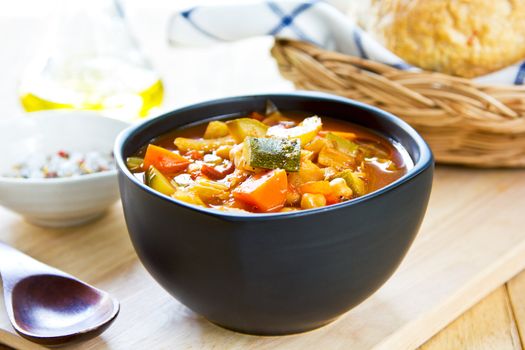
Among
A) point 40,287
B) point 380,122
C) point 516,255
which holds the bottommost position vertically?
point 516,255

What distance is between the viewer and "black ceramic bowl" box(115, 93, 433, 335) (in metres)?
1.27

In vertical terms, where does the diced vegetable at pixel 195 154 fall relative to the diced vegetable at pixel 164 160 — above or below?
below

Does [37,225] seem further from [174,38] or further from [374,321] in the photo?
[374,321]

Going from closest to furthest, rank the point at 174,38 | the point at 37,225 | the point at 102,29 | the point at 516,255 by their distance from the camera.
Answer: the point at 516,255
the point at 37,225
the point at 174,38
the point at 102,29

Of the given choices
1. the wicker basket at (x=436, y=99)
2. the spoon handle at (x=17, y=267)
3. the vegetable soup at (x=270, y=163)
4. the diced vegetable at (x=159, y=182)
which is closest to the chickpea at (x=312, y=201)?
the vegetable soup at (x=270, y=163)

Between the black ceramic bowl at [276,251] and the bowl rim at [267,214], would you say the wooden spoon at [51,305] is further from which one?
the bowl rim at [267,214]

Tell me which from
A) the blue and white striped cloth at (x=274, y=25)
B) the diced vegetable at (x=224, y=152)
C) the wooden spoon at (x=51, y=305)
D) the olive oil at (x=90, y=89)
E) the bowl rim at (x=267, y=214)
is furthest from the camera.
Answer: the olive oil at (x=90, y=89)

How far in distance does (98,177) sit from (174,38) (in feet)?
2.51

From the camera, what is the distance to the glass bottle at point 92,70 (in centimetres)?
258

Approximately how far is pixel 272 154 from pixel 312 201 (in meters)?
0.13

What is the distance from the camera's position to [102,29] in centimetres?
269

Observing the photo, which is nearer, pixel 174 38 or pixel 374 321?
pixel 374 321

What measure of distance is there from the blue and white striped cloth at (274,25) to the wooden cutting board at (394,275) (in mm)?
513

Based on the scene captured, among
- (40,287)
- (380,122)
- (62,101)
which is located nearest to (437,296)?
(380,122)
